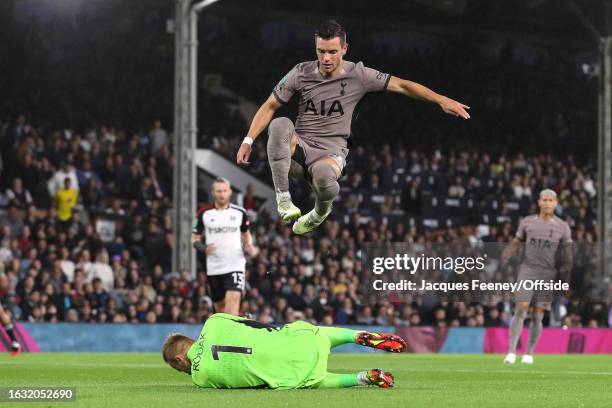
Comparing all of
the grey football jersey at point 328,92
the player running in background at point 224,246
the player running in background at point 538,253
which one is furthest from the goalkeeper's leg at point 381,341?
the player running in background at point 538,253

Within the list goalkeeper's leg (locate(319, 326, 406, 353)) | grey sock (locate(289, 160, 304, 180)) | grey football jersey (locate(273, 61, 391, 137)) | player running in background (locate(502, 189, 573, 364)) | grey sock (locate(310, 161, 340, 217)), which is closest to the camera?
goalkeeper's leg (locate(319, 326, 406, 353))

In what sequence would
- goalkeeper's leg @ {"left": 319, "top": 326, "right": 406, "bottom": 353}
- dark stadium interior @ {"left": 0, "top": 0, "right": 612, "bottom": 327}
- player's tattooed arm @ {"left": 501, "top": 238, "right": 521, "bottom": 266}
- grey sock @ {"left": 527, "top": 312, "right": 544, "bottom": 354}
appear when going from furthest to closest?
dark stadium interior @ {"left": 0, "top": 0, "right": 612, "bottom": 327}
grey sock @ {"left": 527, "top": 312, "right": 544, "bottom": 354}
player's tattooed arm @ {"left": 501, "top": 238, "right": 521, "bottom": 266}
goalkeeper's leg @ {"left": 319, "top": 326, "right": 406, "bottom": 353}

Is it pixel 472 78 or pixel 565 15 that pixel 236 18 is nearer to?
pixel 472 78

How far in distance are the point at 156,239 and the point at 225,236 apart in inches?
391

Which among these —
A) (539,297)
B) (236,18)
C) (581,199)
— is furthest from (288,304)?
(236,18)

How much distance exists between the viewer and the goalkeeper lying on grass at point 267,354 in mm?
9500

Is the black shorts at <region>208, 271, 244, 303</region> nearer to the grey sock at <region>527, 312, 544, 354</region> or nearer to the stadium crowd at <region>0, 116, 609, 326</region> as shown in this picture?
the grey sock at <region>527, 312, 544, 354</region>

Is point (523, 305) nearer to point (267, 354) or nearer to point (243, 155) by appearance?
point (243, 155)

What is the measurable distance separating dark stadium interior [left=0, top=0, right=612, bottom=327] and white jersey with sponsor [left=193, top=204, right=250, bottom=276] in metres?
3.16

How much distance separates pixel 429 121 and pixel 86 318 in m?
16.4

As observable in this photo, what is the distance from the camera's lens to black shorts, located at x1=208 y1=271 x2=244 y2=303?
16.0 meters

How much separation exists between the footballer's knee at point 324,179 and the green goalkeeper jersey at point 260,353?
6.07 feet

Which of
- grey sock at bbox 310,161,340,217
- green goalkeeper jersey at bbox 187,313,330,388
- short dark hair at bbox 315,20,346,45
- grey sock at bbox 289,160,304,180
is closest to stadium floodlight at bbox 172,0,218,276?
grey sock at bbox 289,160,304,180

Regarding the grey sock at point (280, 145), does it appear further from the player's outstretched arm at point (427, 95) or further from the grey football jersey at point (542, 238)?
the grey football jersey at point (542, 238)
